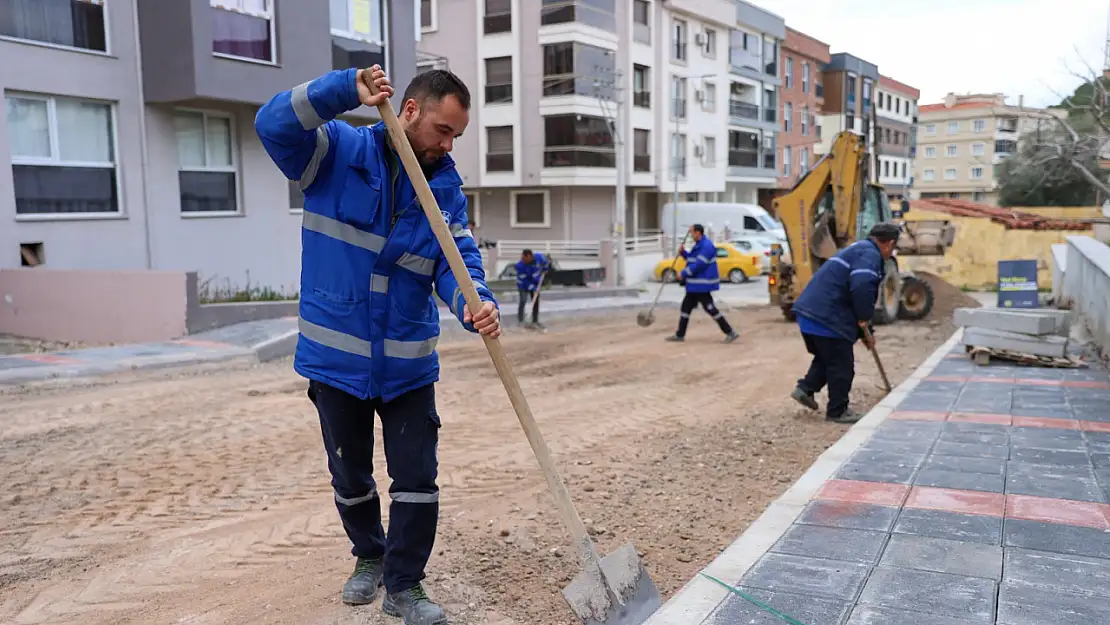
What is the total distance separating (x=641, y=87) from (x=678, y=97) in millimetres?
2415

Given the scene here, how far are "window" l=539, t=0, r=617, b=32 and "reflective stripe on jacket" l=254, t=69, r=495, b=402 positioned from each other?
2918 centimetres

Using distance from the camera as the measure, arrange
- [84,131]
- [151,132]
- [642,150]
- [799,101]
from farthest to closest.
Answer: [799,101], [642,150], [151,132], [84,131]

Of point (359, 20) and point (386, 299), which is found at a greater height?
point (359, 20)

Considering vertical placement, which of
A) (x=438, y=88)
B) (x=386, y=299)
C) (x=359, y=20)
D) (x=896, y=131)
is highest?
(x=896, y=131)

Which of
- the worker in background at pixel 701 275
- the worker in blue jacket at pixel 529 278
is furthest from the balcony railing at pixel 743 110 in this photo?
the worker in background at pixel 701 275

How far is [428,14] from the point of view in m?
32.9

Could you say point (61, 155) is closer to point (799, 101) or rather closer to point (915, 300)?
point (915, 300)

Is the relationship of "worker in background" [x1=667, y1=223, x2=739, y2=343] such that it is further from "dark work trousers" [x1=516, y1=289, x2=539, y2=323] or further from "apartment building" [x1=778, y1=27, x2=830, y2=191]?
"apartment building" [x1=778, y1=27, x2=830, y2=191]

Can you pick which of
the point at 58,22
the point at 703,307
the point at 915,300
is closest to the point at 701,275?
the point at 703,307

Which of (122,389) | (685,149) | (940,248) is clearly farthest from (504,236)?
(122,389)

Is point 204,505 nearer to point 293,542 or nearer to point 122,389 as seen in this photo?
point 293,542

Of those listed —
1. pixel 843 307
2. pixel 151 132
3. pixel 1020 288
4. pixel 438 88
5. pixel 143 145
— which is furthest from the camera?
pixel 1020 288

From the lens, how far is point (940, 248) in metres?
18.2

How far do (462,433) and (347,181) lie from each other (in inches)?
166
